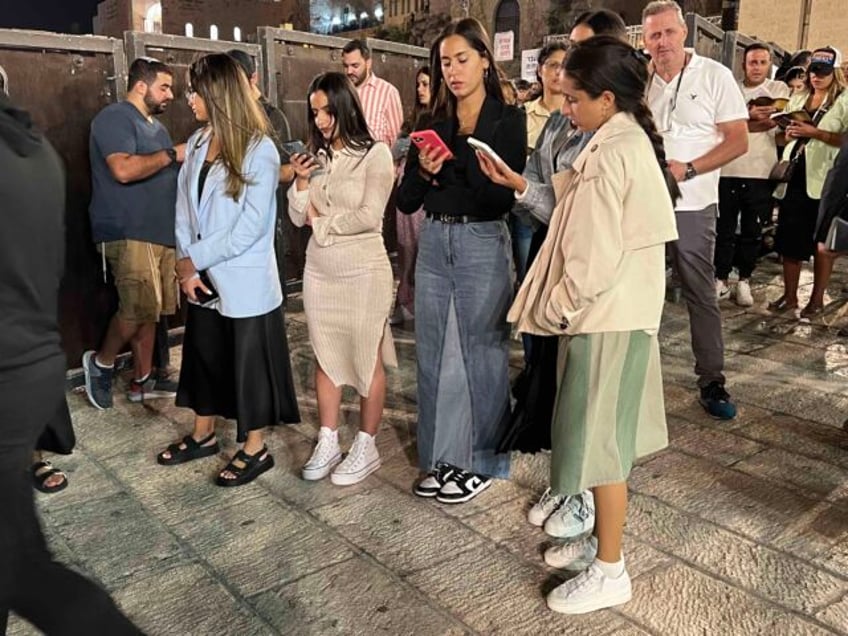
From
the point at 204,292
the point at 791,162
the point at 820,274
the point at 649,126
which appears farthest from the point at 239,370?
the point at 791,162

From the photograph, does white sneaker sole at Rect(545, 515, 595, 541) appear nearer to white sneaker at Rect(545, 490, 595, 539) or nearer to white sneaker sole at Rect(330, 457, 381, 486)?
white sneaker at Rect(545, 490, 595, 539)

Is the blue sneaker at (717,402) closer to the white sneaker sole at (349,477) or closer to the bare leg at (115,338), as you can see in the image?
the white sneaker sole at (349,477)

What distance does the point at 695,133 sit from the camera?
417 cm

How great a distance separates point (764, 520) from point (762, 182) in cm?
452

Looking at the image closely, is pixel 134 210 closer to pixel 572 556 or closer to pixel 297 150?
pixel 297 150

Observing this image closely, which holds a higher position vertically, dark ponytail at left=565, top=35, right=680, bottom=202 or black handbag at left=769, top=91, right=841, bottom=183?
dark ponytail at left=565, top=35, right=680, bottom=202

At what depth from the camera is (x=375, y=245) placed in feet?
11.8

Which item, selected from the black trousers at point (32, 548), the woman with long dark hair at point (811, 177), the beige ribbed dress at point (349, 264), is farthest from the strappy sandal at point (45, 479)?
the woman with long dark hair at point (811, 177)

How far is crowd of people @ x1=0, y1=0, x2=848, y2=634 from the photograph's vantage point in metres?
2.44

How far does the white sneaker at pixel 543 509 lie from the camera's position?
127 inches

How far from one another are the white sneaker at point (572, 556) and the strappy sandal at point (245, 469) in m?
1.44

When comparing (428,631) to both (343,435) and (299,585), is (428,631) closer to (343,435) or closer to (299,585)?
(299,585)

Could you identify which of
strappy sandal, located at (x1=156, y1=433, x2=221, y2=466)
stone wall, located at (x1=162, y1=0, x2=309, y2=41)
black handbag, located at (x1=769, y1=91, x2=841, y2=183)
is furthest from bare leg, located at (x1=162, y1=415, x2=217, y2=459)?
stone wall, located at (x1=162, y1=0, x2=309, y2=41)

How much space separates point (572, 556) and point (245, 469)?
156 centimetres
